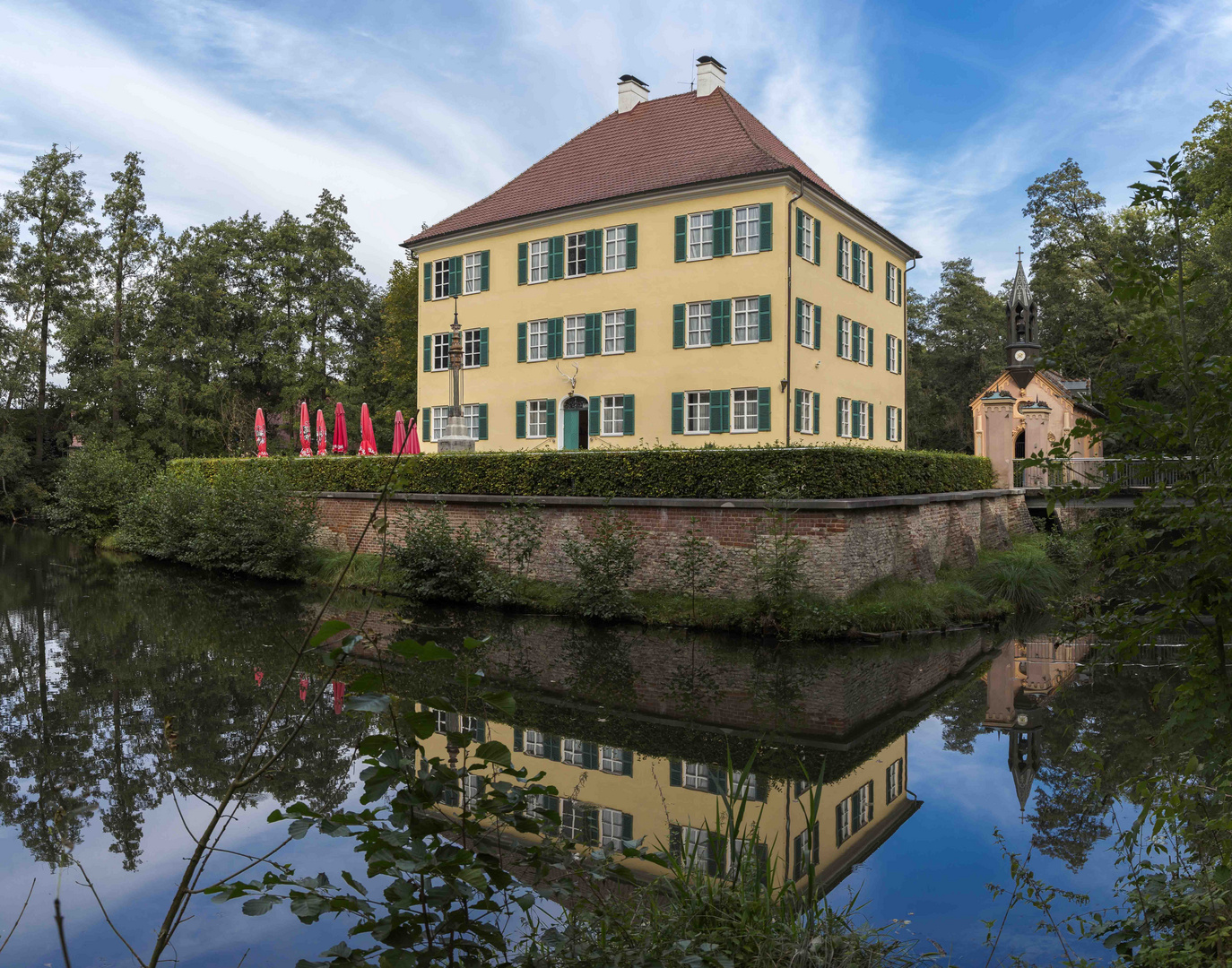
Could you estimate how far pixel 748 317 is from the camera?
2131 cm

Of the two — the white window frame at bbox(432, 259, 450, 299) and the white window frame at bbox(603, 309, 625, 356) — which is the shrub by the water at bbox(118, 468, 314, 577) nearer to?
the white window frame at bbox(432, 259, 450, 299)

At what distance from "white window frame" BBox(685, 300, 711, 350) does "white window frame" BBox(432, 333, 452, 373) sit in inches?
320

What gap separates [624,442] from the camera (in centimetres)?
2331

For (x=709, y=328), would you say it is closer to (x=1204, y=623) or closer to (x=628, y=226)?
(x=628, y=226)

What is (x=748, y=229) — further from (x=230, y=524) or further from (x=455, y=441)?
(x=230, y=524)

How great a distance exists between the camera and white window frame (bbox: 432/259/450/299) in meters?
26.8

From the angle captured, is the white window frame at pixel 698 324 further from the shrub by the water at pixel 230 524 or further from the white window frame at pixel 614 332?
the shrub by the water at pixel 230 524

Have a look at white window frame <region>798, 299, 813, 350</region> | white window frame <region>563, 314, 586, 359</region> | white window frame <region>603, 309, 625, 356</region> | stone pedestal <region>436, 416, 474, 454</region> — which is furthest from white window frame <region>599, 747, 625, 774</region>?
white window frame <region>563, 314, 586, 359</region>

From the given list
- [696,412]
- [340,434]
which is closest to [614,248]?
[696,412]

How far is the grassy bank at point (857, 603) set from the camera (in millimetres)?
12766

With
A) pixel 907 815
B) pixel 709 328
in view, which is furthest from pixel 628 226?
pixel 907 815

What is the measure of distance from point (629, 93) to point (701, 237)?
314 inches

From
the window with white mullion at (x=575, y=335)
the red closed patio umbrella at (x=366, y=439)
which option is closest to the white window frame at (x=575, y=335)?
the window with white mullion at (x=575, y=335)

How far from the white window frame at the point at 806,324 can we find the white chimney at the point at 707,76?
26.0ft
